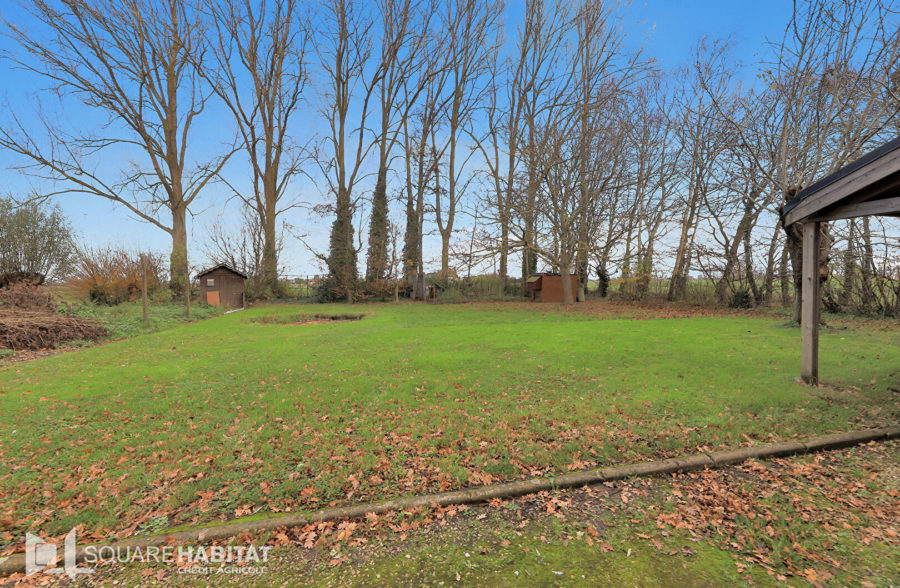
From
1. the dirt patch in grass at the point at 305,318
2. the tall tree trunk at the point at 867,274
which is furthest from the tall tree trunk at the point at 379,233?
the tall tree trunk at the point at 867,274

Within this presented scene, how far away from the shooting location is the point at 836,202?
491 centimetres

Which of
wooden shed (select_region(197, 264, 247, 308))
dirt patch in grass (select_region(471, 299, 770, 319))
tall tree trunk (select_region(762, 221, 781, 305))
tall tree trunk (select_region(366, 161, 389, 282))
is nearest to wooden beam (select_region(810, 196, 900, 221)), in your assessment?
dirt patch in grass (select_region(471, 299, 770, 319))

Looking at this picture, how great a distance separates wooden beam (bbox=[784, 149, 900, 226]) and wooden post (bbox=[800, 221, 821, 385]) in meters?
0.28

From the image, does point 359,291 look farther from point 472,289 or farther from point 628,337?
point 628,337

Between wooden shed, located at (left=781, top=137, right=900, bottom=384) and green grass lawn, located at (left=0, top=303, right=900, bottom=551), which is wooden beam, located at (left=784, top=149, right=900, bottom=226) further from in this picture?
green grass lawn, located at (left=0, top=303, right=900, bottom=551)

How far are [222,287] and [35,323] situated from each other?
11.0 metres

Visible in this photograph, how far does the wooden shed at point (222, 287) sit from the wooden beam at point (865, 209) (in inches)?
920

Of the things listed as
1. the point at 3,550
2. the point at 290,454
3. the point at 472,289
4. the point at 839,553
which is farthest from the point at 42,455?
the point at 472,289

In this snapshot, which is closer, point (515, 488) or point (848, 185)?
point (515, 488)

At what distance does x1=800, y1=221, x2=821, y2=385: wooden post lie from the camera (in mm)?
5418

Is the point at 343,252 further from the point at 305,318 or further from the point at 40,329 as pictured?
the point at 40,329

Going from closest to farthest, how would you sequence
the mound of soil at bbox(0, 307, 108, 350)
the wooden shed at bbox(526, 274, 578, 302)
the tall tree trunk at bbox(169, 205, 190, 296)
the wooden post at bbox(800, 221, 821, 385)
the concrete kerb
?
the concrete kerb
the wooden post at bbox(800, 221, 821, 385)
the mound of soil at bbox(0, 307, 108, 350)
the tall tree trunk at bbox(169, 205, 190, 296)
the wooden shed at bbox(526, 274, 578, 302)

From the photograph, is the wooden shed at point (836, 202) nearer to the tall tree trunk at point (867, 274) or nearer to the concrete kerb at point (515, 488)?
the concrete kerb at point (515, 488)

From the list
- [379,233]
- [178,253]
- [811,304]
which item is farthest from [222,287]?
[811,304]
